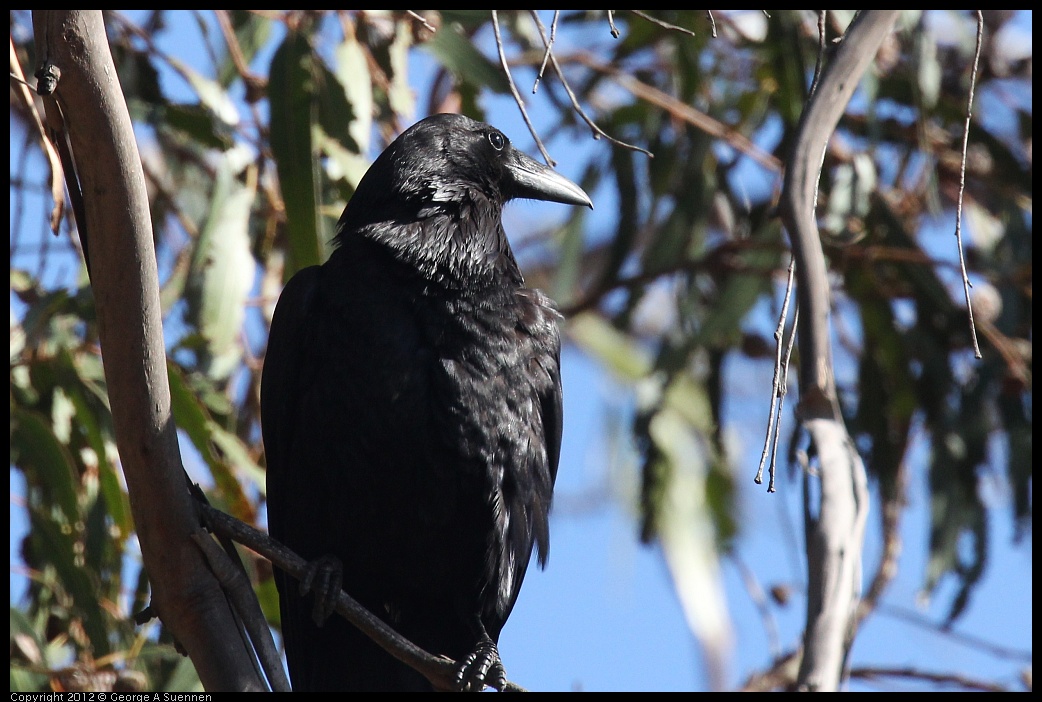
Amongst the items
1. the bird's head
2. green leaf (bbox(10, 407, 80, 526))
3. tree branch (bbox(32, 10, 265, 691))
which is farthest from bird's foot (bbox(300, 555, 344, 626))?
green leaf (bbox(10, 407, 80, 526))

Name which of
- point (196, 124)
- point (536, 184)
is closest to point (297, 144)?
Answer: point (196, 124)

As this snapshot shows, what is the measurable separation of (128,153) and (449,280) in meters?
1.20

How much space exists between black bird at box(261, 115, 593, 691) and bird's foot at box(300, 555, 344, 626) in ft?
0.05

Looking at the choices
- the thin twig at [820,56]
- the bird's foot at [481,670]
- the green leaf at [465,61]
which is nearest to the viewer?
the thin twig at [820,56]

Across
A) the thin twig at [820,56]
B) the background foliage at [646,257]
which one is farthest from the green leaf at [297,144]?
the thin twig at [820,56]

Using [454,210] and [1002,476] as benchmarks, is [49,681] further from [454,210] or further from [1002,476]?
[1002,476]

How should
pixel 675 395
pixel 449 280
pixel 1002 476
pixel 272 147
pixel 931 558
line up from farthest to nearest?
pixel 675 395, pixel 1002 476, pixel 931 558, pixel 272 147, pixel 449 280

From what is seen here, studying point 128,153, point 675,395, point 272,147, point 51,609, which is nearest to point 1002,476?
point 675,395

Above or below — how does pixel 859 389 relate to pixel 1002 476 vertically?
above

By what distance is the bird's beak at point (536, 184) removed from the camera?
3693mm

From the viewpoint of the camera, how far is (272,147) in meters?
3.72

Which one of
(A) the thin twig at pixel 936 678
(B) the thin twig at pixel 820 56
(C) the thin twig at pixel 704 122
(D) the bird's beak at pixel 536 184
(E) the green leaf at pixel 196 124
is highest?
(C) the thin twig at pixel 704 122

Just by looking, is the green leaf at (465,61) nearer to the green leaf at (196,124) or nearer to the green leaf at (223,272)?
the green leaf at (196,124)

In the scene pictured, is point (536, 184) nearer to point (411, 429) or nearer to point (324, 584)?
point (411, 429)
